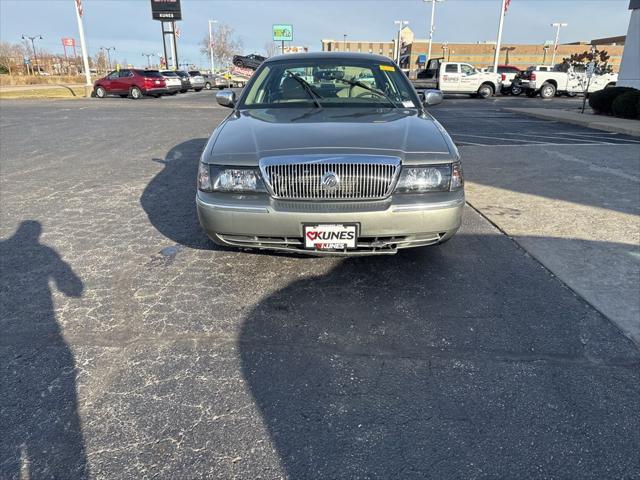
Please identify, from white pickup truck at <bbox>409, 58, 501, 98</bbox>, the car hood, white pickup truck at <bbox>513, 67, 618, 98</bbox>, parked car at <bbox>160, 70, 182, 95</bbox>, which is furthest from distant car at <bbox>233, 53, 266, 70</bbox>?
the car hood

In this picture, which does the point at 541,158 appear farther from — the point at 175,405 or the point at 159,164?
the point at 175,405

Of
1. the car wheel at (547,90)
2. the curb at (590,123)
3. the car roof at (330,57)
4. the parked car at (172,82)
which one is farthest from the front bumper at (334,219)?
the car wheel at (547,90)

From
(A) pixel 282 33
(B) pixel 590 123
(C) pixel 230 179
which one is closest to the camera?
(C) pixel 230 179

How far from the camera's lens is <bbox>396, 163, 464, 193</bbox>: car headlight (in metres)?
2.94

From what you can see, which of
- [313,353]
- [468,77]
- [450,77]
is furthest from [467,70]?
[313,353]

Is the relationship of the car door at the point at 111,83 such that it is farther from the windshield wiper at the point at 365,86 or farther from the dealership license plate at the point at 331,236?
the dealership license plate at the point at 331,236

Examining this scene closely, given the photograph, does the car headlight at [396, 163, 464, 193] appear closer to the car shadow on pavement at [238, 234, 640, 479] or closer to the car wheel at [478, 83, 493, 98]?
the car shadow on pavement at [238, 234, 640, 479]

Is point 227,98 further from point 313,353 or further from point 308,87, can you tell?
point 313,353

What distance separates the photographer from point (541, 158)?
790cm

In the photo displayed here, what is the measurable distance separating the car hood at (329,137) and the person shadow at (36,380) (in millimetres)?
1461

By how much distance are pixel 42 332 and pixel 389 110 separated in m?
3.10

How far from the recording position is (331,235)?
2.87m

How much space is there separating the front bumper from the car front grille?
59 mm

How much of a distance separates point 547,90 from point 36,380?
29674 mm
